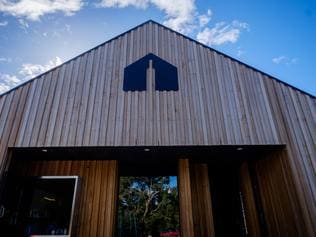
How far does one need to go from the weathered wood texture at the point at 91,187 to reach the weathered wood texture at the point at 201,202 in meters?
2.26

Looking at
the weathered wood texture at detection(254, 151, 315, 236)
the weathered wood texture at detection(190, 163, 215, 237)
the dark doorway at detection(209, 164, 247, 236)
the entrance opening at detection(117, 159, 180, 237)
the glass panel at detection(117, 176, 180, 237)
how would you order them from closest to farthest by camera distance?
the weathered wood texture at detection(254, 151, 315, 236) < the weathered wood texture at detection(190, 163, 215, 237) < the dark doorway at detection(209, 164, 247, 236) < the entrance opening at detection(117, 159, 180, 237) < the glass panel at detection(117, 176, 180, 237)

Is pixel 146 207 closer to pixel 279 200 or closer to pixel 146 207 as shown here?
pixel 146 207

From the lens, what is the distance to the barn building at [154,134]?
13.7ft

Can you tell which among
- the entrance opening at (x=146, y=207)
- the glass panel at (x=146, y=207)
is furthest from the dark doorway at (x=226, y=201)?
the glass panel at (x=146, y=207)

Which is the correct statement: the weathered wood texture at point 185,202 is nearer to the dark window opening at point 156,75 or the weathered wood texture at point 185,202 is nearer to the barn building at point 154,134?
the barn building at point 154,134

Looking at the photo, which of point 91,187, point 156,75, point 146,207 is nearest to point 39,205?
point 91,187

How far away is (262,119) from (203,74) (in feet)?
5.98

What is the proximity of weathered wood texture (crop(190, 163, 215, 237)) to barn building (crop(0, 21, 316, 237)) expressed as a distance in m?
0.03

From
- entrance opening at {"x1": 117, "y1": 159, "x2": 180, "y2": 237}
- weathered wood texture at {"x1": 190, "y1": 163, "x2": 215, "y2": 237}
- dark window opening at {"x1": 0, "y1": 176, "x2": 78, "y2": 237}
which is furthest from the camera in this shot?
entrance opening at {"x1": 117, "y1": 159, "x2": 180, "y2": 237}

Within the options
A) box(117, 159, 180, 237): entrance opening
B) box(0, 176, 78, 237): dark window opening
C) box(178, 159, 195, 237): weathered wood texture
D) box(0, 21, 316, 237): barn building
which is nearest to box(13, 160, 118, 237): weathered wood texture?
box(0, 21, 316, 237): barn building

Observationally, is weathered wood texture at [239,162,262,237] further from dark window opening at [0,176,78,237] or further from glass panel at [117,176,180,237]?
glass panel at [117,176,180,237]

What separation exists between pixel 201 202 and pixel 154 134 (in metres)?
2.76

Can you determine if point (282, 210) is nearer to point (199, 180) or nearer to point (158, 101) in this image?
point (199, 180)

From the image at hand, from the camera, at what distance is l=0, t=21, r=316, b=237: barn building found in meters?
4.16
